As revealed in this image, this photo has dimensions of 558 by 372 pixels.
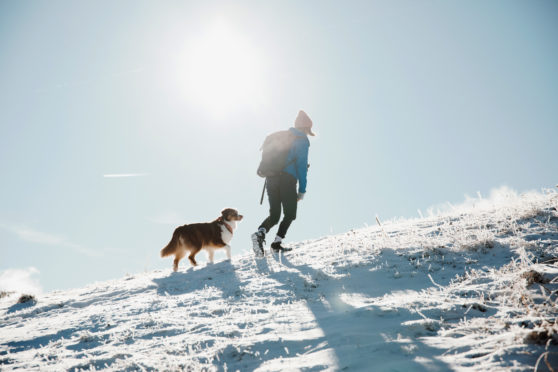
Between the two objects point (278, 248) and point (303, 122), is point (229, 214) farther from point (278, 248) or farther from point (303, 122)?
point (303, 122)

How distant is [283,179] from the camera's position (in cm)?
661

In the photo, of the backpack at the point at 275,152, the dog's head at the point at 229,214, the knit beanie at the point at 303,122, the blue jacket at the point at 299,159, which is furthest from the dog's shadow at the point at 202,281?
the knit beanie at the point at 303,122

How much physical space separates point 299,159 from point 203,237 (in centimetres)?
310

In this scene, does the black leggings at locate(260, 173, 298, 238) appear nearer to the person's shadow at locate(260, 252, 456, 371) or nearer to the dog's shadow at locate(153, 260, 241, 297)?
the dog's shadow at locate(153, 260, 241, 297)

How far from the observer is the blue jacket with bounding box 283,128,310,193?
660cm

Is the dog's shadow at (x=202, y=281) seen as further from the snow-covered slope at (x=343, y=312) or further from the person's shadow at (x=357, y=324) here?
the person's shadow at (x=357, y=324)

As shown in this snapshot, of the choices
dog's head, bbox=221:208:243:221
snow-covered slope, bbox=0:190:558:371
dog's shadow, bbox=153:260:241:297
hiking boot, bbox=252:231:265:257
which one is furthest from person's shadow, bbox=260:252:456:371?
dog's head, bbox=221:208:243:221

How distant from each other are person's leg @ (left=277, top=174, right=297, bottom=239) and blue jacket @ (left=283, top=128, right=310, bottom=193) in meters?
0.15

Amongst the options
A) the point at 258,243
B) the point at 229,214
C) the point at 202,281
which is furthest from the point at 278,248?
the point at 229,214

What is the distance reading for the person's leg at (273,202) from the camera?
6703mm

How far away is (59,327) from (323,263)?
378cm

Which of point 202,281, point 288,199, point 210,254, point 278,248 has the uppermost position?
point 288,199

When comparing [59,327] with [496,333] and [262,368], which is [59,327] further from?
[496,333]

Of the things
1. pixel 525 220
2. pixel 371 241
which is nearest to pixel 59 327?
pixel 371 241
